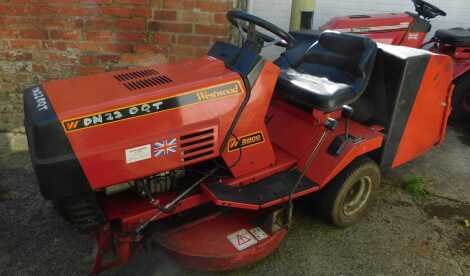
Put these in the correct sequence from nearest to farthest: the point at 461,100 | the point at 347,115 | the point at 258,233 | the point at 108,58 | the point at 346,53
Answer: the point at 258,233, the point at 347,115, the point at 346,53, the point at 108,58, the point at 461,100

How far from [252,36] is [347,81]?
73cm

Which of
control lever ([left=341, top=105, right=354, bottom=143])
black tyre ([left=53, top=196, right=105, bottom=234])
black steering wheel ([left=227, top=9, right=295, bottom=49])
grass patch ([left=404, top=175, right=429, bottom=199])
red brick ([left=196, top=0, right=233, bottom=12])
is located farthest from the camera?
red brick ([left=196, top=0, right=233, bottom=12])

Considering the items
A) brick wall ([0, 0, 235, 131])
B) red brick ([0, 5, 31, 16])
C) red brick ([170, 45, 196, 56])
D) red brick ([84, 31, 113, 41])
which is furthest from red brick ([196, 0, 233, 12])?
red brick ([0, 5, 31, 16])

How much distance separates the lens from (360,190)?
2682 mm

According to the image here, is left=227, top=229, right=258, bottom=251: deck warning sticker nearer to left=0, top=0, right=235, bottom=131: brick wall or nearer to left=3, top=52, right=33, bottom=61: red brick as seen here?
left=0, top=0, right=235, bottom=131: brick wall

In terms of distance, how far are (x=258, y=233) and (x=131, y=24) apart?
7.16ft

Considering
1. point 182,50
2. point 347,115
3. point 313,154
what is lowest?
point 313,154

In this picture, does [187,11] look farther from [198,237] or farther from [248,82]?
[198,237]

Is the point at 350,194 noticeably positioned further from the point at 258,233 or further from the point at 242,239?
the point at 242,239

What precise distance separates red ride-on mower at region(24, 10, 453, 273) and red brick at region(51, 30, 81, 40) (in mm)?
1543

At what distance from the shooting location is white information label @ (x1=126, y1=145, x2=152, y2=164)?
1.87 metres

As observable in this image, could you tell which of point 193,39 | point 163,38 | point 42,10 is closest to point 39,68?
point 42,10

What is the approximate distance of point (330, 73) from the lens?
2725 mm

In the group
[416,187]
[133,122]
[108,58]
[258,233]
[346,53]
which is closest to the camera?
[133,122]
